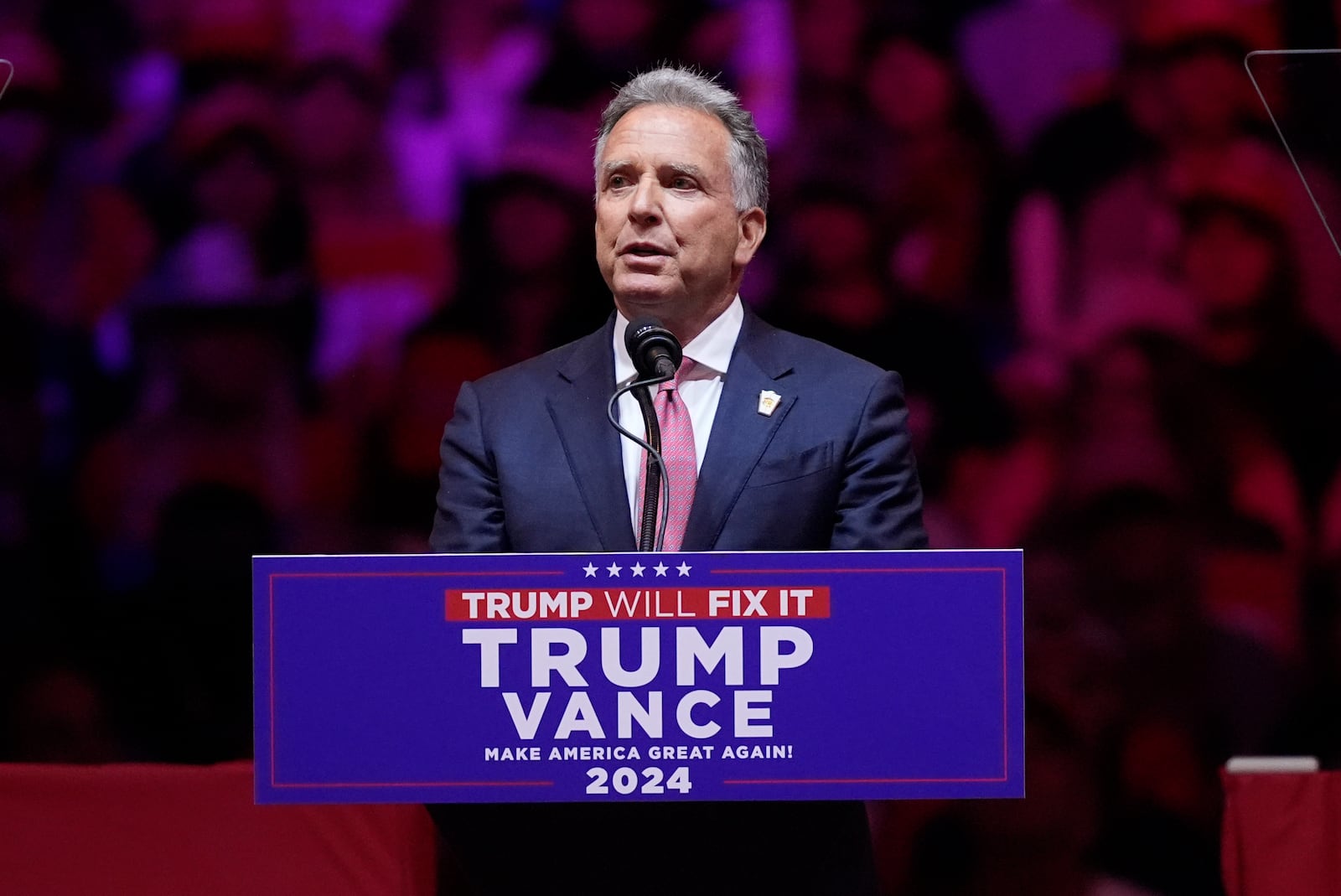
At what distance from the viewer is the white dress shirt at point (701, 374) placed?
1984 millimetres

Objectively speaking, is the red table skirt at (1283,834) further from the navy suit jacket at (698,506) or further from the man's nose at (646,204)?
the man's nose at (646,204)

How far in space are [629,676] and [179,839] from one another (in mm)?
1323

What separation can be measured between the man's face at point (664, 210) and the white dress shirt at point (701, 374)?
0.05 meters

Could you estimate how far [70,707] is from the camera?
307cm

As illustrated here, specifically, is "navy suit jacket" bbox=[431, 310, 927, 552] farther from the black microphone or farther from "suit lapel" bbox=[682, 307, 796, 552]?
the black microphone

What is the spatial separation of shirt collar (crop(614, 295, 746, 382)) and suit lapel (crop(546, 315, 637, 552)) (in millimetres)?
14

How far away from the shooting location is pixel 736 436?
1911mm

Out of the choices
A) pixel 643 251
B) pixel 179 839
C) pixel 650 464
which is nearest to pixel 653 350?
pixel 650 464

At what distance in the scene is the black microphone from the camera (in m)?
1.62

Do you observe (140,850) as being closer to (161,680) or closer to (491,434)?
(161,680)

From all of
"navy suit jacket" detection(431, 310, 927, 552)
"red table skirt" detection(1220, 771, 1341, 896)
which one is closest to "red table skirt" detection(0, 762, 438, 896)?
"navy suit jacket" detection(431, 310, 927, 552)

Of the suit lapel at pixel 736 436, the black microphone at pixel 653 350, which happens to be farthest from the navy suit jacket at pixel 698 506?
the black microphone at pixel 653 350

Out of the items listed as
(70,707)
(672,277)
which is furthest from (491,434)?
(70,707)

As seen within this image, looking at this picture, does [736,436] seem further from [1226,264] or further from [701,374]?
[1226,264]
